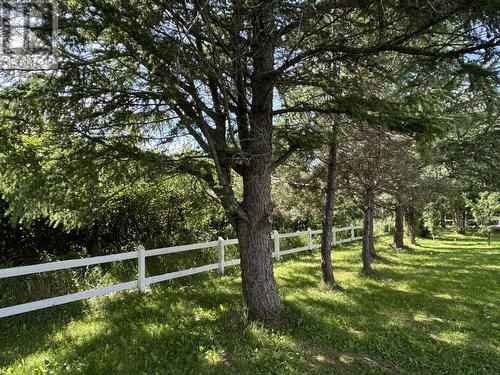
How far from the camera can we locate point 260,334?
189 inches

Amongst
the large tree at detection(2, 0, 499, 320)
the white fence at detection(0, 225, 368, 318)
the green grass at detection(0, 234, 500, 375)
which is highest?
the large tree at detection(2, 0, 499, 320)

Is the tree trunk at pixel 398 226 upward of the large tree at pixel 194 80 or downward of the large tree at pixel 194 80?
downward

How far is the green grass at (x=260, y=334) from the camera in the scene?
13.6 feet

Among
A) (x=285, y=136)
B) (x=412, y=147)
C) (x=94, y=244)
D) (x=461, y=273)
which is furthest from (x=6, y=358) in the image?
(x=461, y=273)

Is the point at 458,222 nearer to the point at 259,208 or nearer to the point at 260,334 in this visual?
the point at 259,208

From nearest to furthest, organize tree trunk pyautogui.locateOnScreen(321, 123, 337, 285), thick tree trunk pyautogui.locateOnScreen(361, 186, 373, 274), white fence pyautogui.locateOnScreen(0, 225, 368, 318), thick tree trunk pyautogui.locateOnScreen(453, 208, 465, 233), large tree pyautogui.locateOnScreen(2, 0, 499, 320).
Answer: large tree pyautogui.locateOnScreen(2, 0, 499, 320) < white fence pyautogui.locateOnScreen(0, 225, 368, 318) < tree trunk pyautogui.locateOnScreen(321, 123, 337, 285) < thick tree trunk pyautogui.locateOnScreen(361, 186, 373, 274) < thick tree trunk pyautogui.locateOnScreen(453, 208, 465, 233)

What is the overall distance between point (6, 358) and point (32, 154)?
2.41 m

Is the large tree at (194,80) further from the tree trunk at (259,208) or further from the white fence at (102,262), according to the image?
the white fence at (102,262)

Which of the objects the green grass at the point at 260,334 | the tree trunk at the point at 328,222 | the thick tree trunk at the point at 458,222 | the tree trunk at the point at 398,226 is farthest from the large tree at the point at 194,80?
the thick tree trunk at the point at 458,222

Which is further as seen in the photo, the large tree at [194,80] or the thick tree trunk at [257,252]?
the thick tree trunk at [257,252]

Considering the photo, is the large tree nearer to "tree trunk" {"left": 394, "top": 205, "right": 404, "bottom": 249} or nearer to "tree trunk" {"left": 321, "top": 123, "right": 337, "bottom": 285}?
"tree trunk" {"left": 321, "top": 123, "right": 337, "bottom": 285}

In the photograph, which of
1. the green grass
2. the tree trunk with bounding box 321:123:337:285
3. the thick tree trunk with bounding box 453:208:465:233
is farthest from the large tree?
the thick tree trunk with bounding box 453:208:465:233

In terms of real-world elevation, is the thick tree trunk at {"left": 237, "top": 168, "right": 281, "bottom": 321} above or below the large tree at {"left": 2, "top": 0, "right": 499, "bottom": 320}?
below

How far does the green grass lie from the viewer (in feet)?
13.6
